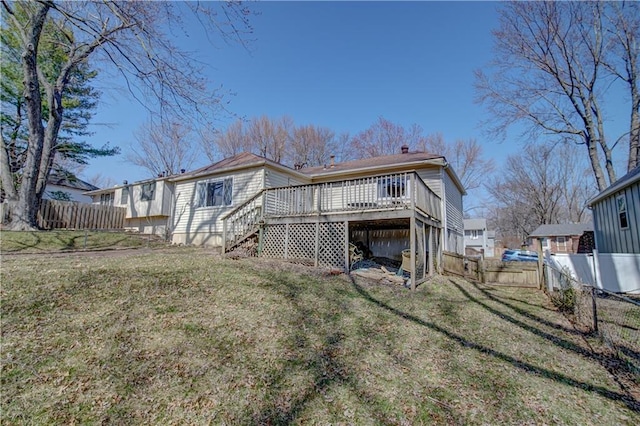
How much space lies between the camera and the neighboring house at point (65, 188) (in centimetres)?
2344

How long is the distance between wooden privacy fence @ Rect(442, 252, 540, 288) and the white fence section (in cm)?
72

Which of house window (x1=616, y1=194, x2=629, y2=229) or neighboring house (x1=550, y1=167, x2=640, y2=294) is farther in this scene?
house window (x1=616, y1=194, x2=629, y2=229)

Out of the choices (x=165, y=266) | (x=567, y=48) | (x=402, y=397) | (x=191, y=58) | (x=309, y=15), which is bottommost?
(x=402, y=397)

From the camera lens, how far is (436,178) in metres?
12.7

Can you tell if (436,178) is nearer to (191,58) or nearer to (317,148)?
(191,58)

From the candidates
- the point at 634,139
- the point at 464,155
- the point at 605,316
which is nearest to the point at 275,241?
the point at 605,316

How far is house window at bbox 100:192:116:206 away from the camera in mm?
21684

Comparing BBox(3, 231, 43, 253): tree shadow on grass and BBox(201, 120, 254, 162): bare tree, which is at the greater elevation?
BBox(201, 120, 254, 162): bare tree

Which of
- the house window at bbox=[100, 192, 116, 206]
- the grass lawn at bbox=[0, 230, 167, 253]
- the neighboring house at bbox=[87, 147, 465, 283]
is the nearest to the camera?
the neighboring house at bbox=[87, 147, 465, 283]

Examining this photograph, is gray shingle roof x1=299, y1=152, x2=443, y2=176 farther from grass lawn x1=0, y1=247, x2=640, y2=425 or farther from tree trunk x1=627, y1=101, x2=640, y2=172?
tree trunk x1=627, y1=101, x2=640, y2=172

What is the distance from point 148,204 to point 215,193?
552 cm

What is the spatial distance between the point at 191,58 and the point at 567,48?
1949cm

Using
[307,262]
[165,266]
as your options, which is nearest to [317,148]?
[307,262]

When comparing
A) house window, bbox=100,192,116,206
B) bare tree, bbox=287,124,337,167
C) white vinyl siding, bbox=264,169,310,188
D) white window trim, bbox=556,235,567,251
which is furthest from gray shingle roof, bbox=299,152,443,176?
white window trim, bbox=556,235,567,251
